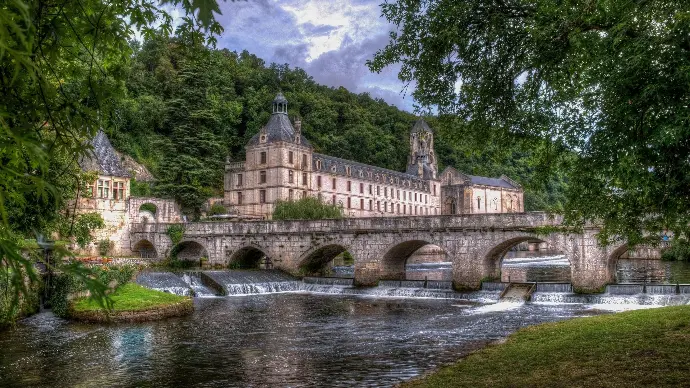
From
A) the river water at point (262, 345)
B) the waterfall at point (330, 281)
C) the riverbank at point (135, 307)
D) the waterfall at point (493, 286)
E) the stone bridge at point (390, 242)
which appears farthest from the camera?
the waterfall at point (330, 281)

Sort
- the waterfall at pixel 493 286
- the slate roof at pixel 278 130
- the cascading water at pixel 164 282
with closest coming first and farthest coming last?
the cascading water at pixel 164 282
the waterfall at pixel 493 286
the slate roof at pixel 278 130

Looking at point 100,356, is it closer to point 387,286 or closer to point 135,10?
point 135,10

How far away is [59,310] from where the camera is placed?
22172mm

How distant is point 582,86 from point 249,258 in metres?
36.3

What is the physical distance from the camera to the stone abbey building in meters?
62.3

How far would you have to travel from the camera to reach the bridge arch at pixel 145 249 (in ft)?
150

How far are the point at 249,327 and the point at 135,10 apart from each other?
16476 mm

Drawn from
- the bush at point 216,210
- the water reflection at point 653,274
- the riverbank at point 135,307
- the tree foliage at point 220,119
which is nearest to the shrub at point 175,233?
the tree foliage at point 220,119

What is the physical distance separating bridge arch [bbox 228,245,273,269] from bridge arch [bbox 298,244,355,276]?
8.34 ft

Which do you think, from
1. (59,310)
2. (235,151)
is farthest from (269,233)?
(235,151)

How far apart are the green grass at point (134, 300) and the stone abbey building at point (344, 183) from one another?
110 feet

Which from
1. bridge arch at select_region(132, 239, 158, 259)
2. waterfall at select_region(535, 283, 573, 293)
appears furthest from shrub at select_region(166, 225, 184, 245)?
waterfall at select_region(535, 283, 573, 293)

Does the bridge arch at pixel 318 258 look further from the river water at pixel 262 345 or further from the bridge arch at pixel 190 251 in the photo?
the river water at pixel 262 345

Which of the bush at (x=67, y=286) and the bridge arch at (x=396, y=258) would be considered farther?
the bridge arch at (x=396, y=258)
